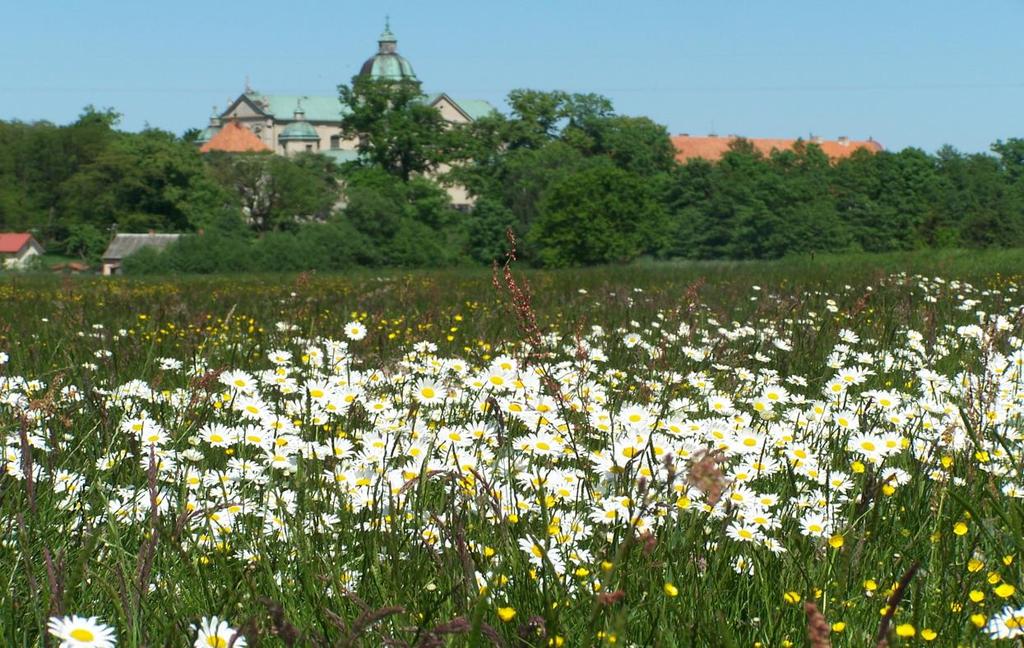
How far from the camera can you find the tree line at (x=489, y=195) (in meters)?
55.5

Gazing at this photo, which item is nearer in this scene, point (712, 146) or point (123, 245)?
point (123, 245)

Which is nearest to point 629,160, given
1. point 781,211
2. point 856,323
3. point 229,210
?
point 781,211

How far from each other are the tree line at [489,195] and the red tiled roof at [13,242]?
210 centimetres

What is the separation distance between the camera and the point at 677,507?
2.38 meters

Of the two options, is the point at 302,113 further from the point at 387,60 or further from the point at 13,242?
the point at 13,242

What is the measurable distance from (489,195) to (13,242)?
3976 centimetres

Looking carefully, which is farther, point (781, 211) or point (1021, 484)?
point (781, 211)

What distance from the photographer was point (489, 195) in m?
65.2

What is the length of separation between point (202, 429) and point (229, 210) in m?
59.4

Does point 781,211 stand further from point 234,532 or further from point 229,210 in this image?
point 234,532

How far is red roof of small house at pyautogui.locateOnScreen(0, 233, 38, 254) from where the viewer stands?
78312 mm

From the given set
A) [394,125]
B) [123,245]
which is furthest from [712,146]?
[123,245]

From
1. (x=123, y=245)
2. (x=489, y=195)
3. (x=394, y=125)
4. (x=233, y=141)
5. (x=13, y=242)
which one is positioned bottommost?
(x=123, y=245)

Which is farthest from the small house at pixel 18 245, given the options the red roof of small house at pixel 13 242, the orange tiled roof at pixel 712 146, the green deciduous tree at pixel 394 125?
the orange tiled roof at pixel 712 146
